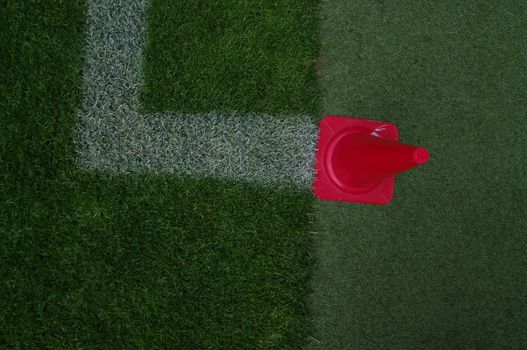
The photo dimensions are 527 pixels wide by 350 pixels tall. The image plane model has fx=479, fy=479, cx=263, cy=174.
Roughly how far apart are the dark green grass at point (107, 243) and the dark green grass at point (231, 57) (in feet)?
1.12

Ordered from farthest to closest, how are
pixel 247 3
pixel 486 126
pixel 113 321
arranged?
pixel 486 126 < pixel 247 3 < pixel 113 321

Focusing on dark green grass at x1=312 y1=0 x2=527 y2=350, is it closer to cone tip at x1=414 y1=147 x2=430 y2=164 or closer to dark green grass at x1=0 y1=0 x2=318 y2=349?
dark green grass at x1=0 y1=0 x2=318 y2=349

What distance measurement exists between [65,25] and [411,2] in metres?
1.60

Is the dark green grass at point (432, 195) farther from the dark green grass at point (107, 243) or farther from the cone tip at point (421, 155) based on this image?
the cone tip at point (421, 155)

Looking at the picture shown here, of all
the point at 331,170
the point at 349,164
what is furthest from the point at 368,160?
the point at 331,170

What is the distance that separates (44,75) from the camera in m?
2.03

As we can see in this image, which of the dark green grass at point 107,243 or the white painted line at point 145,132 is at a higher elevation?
the white painted line at point 145,132

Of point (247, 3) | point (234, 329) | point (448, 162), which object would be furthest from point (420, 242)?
point (247, 3)

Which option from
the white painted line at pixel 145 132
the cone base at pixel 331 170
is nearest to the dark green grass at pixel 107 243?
the white painted line at pixel 145 132

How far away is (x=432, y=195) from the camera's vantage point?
223 centimetres

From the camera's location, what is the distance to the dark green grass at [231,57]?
2.10 metres

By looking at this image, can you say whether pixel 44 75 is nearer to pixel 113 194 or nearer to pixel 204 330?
pixel 113 194

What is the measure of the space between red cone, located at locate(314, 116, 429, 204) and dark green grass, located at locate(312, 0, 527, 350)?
0.06m

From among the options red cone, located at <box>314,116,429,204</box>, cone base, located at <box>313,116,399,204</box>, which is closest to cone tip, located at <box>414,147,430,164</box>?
red cone, located at <box>314,116,429,204</box>
